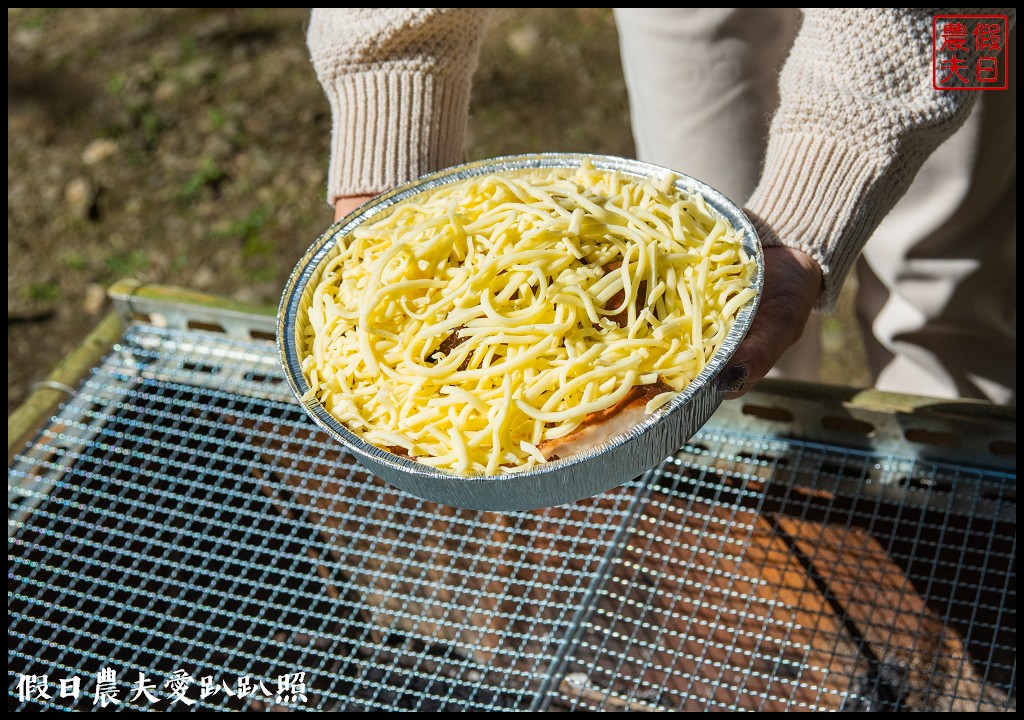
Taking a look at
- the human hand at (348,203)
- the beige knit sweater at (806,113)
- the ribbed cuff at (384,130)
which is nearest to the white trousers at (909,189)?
the beige knit sweater at (806,113)

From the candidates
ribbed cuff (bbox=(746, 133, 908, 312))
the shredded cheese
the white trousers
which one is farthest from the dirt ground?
the shredded cheese

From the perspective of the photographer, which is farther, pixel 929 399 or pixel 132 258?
pixel 132 258

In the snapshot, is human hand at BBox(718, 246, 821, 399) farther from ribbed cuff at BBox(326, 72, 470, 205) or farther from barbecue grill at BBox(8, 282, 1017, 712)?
ribbed cuff at BBox(326, 72, 470, 205)

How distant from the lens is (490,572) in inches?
63.4

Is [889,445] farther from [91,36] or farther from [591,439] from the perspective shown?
[91,36]

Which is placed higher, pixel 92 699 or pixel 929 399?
pixel 929 399

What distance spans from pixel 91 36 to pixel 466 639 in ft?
12.9

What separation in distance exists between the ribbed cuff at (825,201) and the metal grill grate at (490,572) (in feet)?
1.13

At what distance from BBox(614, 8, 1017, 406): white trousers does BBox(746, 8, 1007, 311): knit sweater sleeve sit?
46 cm

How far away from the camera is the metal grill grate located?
1.51m

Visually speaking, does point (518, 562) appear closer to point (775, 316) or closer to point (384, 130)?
point (775, 316)

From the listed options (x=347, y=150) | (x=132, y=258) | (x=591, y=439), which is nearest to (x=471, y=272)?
(x=591, y=439)

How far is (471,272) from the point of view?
4.09 feet

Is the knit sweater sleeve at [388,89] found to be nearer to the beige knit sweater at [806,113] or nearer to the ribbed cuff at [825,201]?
the beige knit sweater at [806,113]
